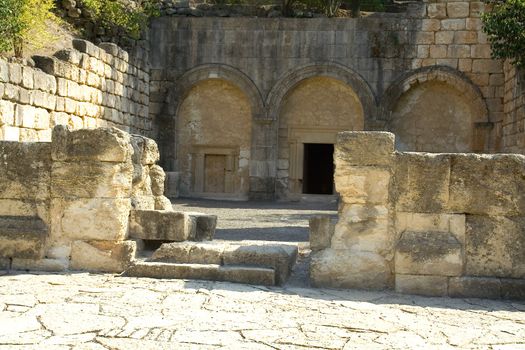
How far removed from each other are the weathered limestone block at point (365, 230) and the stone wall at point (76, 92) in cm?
648

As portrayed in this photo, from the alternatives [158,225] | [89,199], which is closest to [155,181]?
[158,225]

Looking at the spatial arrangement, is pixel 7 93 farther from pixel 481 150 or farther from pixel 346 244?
pixel 481 150

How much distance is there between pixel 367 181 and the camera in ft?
17.5

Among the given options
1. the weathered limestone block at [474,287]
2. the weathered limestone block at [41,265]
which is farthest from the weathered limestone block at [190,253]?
the weathered limestone block at [474,287]

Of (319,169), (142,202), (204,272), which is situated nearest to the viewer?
(204,272)

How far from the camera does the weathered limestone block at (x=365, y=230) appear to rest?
5.34 meters

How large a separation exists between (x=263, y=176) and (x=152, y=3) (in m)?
5.87

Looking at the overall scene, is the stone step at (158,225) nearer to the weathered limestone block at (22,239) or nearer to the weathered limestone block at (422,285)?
the weathered limestone block at (22,239)

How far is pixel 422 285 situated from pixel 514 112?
10.6 meters

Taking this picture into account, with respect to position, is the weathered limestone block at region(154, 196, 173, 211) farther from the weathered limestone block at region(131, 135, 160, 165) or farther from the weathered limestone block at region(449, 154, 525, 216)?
the weathered limestone block at region(449, 154, 525, 216)

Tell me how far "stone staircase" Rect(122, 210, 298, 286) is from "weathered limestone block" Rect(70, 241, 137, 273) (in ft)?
0.43

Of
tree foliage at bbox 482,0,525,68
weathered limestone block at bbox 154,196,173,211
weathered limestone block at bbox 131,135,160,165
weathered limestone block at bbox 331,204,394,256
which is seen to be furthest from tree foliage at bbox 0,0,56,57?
tree foliage at bbox 482,0,525,68

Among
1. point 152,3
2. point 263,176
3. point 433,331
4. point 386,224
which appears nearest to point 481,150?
point 263,176

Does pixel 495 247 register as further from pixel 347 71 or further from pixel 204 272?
pixel 347 71
